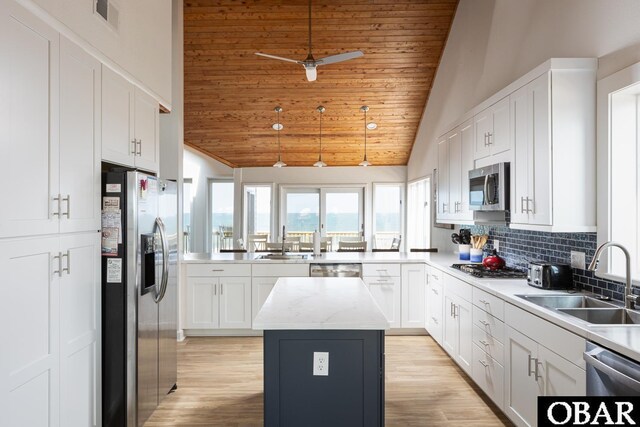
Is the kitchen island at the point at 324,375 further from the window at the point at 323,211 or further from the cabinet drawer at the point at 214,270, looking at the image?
the window at the point at 323,211

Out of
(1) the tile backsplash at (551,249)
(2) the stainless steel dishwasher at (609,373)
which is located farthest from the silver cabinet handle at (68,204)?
(1) the tile backsplash at (551,249)

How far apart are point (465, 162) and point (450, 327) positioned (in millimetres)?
1518

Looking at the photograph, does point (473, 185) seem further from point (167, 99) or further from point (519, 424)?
point (167, 99)

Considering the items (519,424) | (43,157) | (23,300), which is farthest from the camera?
(519,424)

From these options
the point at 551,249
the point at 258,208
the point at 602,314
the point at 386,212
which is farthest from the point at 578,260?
the point at 258,208

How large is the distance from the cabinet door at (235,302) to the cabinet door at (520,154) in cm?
280

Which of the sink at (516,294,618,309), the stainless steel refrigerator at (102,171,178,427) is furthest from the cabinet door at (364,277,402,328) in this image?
the stainless steel refrigerator at (102,171,178,427)

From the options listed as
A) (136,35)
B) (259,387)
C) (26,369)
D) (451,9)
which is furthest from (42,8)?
(451,9)

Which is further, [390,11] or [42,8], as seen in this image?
[390,11]

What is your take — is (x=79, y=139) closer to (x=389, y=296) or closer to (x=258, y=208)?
(x=389, y=296)

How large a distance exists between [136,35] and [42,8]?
1020 mm

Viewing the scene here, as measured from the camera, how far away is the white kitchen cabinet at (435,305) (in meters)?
3.93

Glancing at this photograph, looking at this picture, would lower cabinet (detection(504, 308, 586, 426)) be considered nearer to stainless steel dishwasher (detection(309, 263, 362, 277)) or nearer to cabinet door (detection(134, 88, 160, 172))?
stainless steel dishwasher (detection(309, 263, 362, 277))

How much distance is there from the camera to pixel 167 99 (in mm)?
3311
